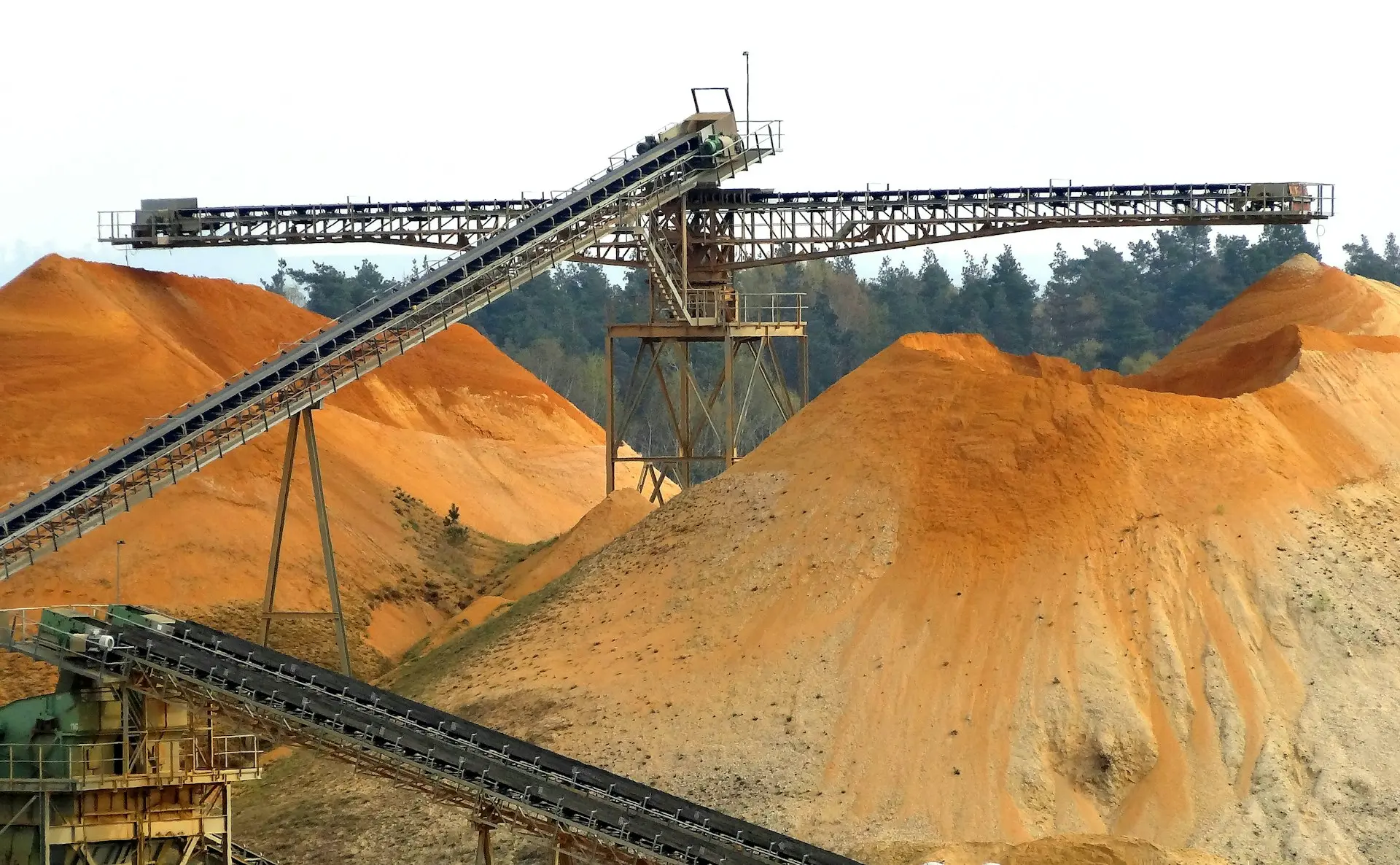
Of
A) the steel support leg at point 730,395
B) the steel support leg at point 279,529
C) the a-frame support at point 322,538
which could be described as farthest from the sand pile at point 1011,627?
the steel support leg at point 730,395

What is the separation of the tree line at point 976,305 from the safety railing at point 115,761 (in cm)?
10036

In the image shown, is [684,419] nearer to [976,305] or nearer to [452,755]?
[452,755]

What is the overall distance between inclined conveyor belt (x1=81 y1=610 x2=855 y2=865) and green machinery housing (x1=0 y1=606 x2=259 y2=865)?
804 millimetres

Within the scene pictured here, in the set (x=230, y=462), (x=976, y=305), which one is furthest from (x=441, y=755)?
(x=976, y=305)

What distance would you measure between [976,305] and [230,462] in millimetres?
87880

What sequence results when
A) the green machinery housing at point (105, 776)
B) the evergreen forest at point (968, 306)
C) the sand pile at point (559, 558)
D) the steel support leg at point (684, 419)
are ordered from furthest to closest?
the evergreen forest at point (968, 306) < the steel support leg at point (684, 419) < the sand pile at point (559, 558) < the green machinery housing at point (105, 776)

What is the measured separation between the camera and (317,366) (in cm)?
6222

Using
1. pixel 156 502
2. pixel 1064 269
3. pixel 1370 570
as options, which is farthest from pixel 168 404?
pixel 1064 269

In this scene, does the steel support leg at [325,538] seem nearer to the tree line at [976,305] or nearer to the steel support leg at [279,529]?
the steel support leg at [279,529]

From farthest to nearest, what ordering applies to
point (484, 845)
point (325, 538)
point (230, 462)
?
point (230, 462) → point (325, 538) → point (484, 845)

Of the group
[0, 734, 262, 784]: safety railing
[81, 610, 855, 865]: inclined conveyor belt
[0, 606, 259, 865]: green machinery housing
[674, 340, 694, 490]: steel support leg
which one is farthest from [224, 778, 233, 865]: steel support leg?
[674, 340, 694, 490]: steel support leg

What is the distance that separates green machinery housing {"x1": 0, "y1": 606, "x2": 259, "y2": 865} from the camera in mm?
46594

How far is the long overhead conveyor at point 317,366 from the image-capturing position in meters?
59.8

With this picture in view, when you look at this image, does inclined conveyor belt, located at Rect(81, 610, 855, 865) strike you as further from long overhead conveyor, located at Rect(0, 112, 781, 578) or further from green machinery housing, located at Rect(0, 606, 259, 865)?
long overhead conveyor, located at Rect(0, 112, 781, 578)
